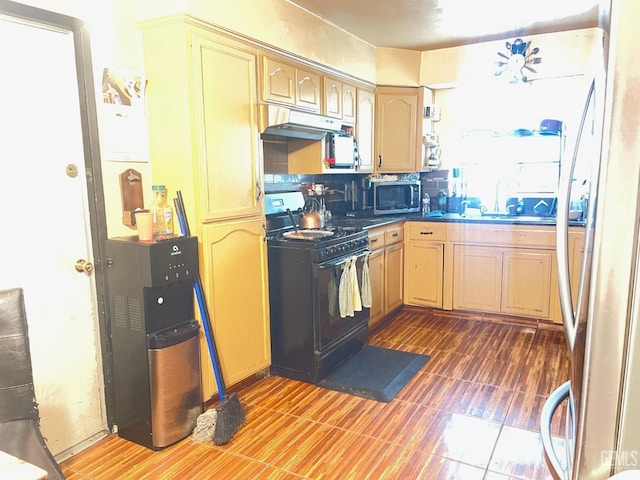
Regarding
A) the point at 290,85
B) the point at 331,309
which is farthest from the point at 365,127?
the point at 331,309

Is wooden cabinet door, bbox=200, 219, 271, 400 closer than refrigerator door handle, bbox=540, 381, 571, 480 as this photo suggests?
No

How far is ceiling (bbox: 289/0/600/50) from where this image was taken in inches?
127

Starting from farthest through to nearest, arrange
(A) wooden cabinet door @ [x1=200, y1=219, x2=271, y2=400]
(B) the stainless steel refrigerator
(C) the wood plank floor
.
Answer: (A) wooden cabinet door @ [x1=200, y1=219, x2=271, y2=400] → (C) the wood plank floor → (B) the stainless steel refrigerator

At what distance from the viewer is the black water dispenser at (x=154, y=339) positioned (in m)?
2.22

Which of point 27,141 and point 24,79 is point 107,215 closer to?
point 27,141

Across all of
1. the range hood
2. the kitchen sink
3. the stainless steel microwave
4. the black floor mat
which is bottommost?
the black floor mat

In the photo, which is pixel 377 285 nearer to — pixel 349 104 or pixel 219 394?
pixel 349 104

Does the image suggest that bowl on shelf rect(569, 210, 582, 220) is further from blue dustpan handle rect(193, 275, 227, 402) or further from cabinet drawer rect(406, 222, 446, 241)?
blue dustpan handle rect(193, 275, 227, 402)

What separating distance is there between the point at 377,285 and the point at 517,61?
2.33 meters

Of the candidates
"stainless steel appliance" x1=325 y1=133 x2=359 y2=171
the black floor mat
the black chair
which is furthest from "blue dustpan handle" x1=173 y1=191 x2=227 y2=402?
"stainless steel appliance" x1=325 y1=133 x2=359 y2=171

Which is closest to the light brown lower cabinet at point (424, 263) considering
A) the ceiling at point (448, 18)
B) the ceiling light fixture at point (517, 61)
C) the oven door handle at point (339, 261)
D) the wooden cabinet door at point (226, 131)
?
the oven door handle at point (339, 261)

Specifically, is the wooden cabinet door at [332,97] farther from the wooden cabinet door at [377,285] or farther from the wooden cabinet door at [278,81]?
the wooden cabinet door at [377,285]

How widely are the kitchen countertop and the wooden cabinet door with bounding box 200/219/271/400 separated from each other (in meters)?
1.03

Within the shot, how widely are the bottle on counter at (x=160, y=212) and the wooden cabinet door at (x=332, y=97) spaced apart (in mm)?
1629
